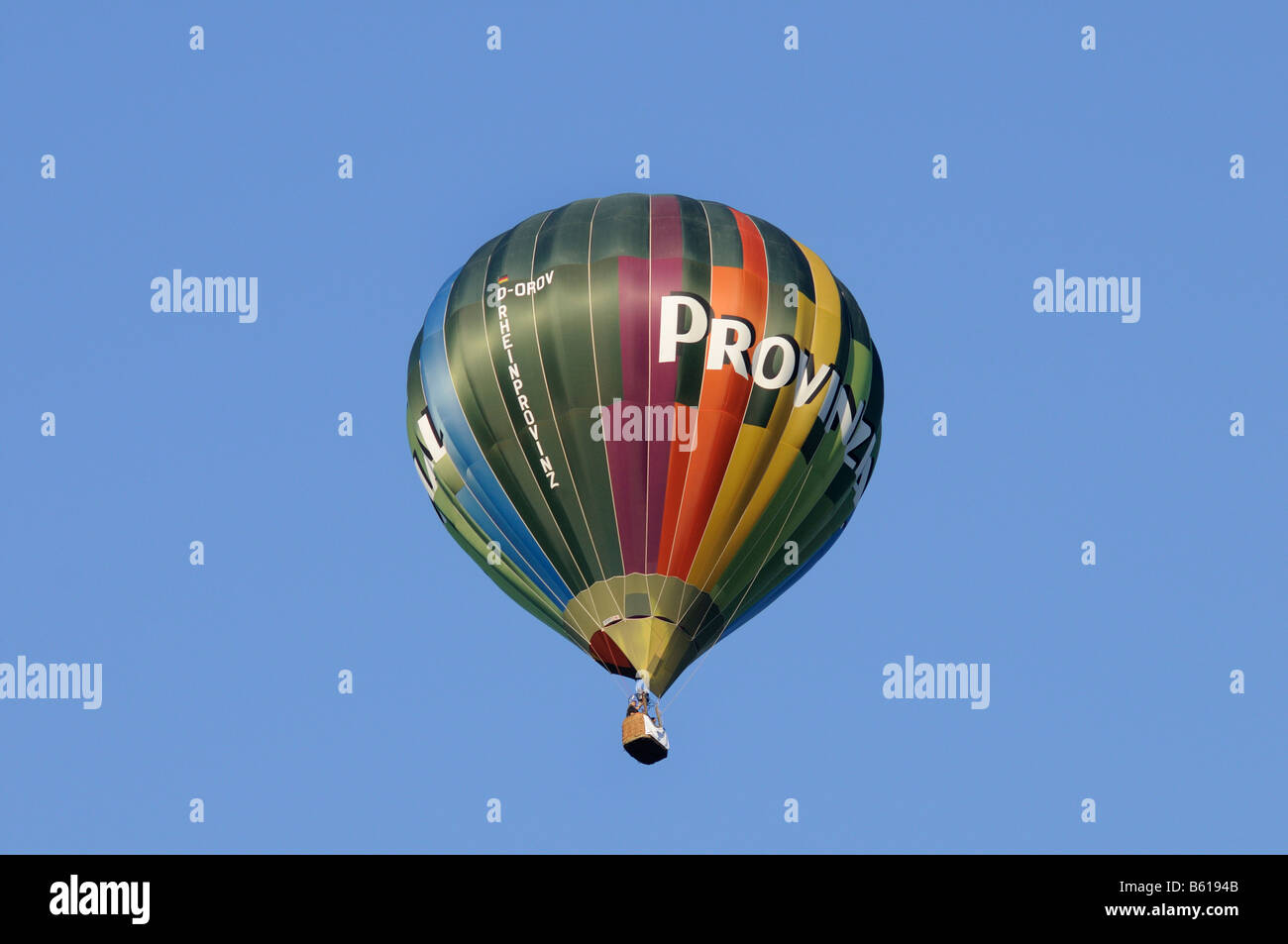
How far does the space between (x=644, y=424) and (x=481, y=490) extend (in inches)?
98.4

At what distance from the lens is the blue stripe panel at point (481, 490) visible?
36.3m

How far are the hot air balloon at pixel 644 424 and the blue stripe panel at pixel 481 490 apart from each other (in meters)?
0.03

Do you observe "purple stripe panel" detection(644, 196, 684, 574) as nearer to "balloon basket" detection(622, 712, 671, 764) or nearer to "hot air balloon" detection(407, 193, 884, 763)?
"hot air balloon" detection(407, 193, 884, 763)

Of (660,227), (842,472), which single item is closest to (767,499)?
(842,472)

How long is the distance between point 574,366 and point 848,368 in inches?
152

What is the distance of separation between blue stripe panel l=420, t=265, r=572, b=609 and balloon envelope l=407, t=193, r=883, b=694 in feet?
0.11

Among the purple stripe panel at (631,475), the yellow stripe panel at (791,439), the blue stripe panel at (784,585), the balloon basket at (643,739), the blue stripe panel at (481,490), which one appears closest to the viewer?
the balloon basket at (643,739)

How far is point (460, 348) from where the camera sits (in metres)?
36.8

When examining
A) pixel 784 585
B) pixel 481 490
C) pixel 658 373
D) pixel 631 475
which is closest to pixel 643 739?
pixel 631 475

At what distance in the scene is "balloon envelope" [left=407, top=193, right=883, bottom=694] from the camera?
117 feet

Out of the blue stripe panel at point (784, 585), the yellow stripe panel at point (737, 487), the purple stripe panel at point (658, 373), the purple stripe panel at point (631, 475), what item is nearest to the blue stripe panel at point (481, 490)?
the purple stripe panel at point (631, 475)

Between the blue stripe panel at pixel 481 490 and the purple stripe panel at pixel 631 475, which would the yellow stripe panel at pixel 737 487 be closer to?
the purple stripe panel at pixel 631 475

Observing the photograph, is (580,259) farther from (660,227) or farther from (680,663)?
(680,663)
